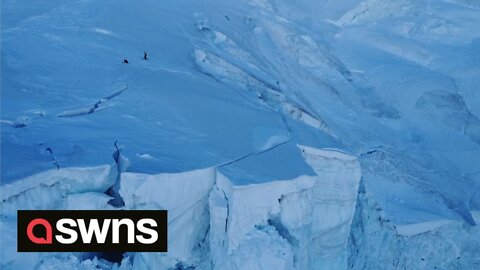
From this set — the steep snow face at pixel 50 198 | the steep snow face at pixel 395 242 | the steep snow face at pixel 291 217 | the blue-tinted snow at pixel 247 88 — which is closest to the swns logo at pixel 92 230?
the steep snow face at pixel 50 198

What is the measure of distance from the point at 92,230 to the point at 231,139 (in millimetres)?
1662

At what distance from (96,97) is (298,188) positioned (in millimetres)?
2296

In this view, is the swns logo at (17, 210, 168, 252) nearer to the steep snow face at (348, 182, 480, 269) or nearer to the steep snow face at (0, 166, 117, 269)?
the steep snow face at (0, 166, 117, 269)

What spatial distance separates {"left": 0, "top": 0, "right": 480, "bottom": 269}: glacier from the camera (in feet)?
14.6

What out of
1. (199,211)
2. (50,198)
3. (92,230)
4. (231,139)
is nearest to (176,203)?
(199,211)

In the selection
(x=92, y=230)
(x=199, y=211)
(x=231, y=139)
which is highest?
(x=231, y=139)

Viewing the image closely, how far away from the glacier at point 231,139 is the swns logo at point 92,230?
0.09 m

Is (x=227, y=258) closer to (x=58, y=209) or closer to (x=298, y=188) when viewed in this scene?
(x=298, y=188)

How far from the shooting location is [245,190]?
4.56 meters

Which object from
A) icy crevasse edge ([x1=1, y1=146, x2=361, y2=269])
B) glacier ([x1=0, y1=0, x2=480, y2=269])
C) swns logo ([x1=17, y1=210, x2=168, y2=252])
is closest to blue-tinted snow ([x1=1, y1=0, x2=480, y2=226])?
glacier ([x1=0, y1=0, x2=480, y2=269])

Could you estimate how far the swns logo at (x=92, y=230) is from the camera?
409 centimetres

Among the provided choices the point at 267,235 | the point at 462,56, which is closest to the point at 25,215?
the point at 267,235

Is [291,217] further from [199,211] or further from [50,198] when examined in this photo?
[50,198]

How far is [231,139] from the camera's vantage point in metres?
5.18
